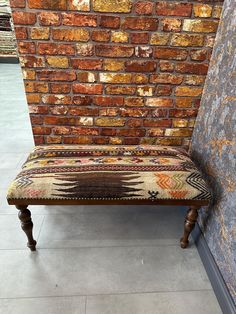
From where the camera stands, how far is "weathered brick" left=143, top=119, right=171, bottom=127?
4.50ft

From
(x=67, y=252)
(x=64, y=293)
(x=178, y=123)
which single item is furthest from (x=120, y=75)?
(x=64, y=293)

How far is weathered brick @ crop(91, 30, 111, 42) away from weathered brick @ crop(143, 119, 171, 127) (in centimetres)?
49

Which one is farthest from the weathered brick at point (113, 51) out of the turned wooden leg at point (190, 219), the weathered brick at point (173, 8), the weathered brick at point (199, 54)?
the turned wooden leg at point (190, 219)

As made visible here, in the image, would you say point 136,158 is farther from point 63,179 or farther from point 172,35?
point 172,35

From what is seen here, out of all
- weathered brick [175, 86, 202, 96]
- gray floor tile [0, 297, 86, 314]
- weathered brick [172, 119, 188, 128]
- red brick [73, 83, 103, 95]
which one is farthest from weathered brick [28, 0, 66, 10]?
gray floor tile [0, 297, 86, 314]

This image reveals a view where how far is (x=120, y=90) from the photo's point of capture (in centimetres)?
127

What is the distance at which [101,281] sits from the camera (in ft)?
3.58

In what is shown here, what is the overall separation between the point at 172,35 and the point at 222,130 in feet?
1.79

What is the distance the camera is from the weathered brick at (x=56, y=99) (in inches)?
50.3

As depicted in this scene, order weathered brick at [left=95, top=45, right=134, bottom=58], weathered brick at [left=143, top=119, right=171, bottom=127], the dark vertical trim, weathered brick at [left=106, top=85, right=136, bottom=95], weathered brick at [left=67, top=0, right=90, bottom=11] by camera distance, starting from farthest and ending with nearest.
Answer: weathered brick at [left=143, top=119, right=171, bottom=127] < weathered brick at [left=106, top=85, right=136, bottom=95] < weathered brick at [left=95, top=45, right=134, bottom=58] < weathered brick at [left=67, top=0, right=90, bottom=11] < the dark vertical trim

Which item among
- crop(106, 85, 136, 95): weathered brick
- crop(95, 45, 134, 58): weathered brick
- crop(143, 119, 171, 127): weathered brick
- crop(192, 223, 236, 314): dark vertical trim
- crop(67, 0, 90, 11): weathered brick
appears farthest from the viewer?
crop(143, 119, 171, 127): weathered brick

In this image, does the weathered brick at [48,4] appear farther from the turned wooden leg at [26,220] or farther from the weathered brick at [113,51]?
the turned wooden leg at [26,220]

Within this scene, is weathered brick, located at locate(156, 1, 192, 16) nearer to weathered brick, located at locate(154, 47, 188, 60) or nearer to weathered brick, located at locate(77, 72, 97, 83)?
weathered brick, located at locate(154, 47, 188, 60)


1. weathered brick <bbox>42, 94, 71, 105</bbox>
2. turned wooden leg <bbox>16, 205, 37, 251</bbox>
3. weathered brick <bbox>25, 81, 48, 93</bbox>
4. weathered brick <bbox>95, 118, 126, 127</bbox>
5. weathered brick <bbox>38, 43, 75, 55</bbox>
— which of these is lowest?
turned wooden leg <bbox>16, 205, 37, 251</bbox>
